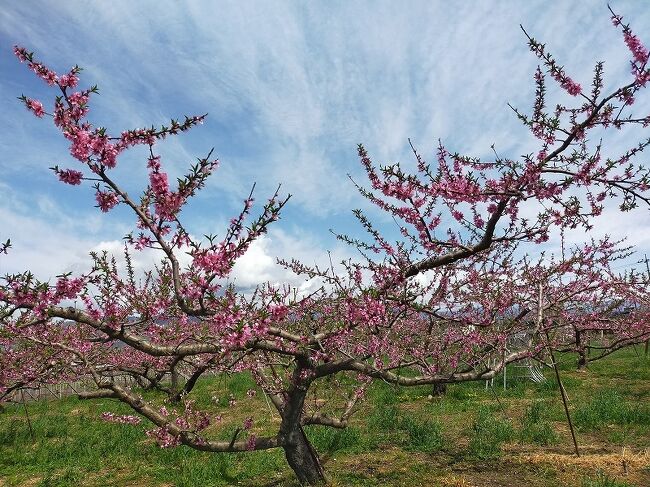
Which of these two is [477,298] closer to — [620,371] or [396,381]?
[396,381]

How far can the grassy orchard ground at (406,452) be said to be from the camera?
6.63 meters

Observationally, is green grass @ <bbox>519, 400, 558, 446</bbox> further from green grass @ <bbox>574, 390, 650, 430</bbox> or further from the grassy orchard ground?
green grass @ <bbox>574, 390, 650, 430</bbox>

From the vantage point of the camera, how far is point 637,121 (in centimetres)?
380

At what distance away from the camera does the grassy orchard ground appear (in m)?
6.63

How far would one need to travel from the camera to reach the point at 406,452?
7.86m

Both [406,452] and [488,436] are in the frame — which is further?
[488,436]

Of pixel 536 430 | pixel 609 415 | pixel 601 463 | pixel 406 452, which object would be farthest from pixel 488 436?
pixel 609 415

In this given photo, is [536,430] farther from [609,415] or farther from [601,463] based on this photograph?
[609,415]

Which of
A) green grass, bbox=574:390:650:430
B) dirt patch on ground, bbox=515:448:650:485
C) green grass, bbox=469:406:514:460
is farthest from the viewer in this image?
green grass, bbox=574:390:650:430

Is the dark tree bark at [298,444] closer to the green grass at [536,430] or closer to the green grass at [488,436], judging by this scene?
the green grass at [488,436]

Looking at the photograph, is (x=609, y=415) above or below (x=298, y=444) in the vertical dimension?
above

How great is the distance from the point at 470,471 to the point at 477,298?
2.91 meters

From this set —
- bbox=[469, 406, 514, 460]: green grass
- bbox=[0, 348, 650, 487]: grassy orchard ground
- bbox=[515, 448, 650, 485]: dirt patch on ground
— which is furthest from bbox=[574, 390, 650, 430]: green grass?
bbox=[469, 406, 514, 460]: green grass

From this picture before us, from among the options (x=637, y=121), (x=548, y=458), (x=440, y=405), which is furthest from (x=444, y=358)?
(x=440, y=405)
